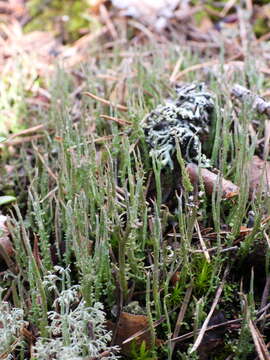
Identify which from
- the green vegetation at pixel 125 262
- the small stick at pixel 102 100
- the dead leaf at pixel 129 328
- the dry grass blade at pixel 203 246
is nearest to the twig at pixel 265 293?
the green vegetation at pixel 125 262

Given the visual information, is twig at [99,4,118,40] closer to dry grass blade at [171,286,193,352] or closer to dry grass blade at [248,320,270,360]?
dry grass blade at [171,286,193,352]

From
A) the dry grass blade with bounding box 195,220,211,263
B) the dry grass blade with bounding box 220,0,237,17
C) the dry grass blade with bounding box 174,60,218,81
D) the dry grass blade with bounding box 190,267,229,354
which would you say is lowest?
the dry grass blade with bounding box 190,267,229,354

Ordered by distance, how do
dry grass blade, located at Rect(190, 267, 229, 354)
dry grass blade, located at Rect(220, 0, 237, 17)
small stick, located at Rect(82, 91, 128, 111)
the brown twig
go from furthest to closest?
dry grass blade, located at Rect(220, 0, 237, 17), small stick, located at Rect(82, 91, 128, 111), the brown twig, dry grass blade, located at Rect(190, 267, 229, 354)

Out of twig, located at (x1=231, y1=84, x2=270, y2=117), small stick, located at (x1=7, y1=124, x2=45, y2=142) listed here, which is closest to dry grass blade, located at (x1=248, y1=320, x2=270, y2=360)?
twig, located at (x1=231, y1=84, x2=270, y2=117)

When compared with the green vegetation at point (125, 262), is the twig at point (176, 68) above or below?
above

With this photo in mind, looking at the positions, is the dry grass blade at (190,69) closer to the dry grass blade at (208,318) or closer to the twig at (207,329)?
the dry grass blade at (208,318)

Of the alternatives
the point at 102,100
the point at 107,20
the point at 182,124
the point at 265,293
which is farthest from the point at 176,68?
the point at 265,293

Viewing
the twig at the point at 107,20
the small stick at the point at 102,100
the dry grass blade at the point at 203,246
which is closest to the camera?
the dry grass blade at the point at 203,246

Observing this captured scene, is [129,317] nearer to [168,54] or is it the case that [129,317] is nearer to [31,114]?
[31,114]

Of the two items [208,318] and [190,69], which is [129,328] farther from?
[190,69]

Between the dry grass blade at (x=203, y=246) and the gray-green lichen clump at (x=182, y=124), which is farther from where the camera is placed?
the gray-green lichen clump at (x=182, y=124)
